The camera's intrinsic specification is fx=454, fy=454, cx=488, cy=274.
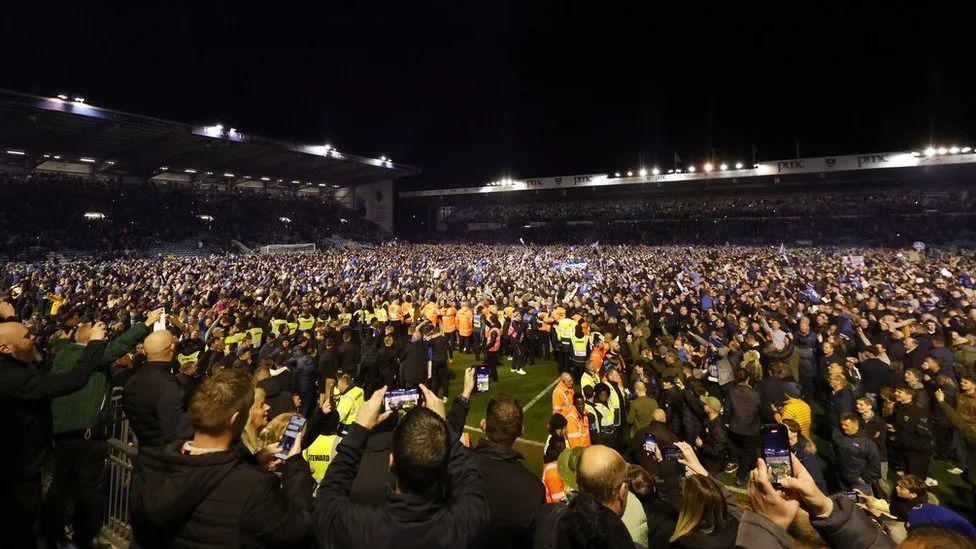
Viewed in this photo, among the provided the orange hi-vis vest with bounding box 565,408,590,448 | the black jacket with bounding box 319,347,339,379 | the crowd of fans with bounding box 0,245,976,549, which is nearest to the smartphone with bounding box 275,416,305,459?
the crowd of fans with bounding box 0,245,976,549

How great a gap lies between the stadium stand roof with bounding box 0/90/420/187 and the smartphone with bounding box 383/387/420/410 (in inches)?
1316

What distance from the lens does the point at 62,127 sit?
1105 inches

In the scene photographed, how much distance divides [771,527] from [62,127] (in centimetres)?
3932

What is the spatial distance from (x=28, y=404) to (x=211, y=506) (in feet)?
6.92

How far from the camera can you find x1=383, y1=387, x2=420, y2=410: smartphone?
279 cm

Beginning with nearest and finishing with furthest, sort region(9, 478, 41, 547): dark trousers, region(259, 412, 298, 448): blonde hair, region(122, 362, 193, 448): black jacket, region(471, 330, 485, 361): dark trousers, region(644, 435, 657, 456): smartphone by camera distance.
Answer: region(9, 478, 41, 547): dark trousers < region(259, 412, 298, 448): blonde hair < region(122, 362, 193, 448): black jacket < region(644, 435, 657, 456): smartphone < region(471, 330, 485, 361): dark trousers

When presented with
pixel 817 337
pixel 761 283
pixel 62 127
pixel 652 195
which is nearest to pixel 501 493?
pixel 817 337

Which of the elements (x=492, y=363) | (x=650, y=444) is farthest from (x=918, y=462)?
(x=492, y=363)

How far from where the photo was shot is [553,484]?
3637 mm

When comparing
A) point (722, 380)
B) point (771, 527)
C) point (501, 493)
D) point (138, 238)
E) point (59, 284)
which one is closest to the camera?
point (771, 527)

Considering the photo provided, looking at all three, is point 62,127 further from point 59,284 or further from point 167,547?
point 167,547

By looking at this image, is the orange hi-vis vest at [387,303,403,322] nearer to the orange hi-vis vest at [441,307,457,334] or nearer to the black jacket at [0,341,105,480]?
the orange hi-vis vest at [441,307,457,334]

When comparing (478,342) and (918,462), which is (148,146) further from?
(918,462)

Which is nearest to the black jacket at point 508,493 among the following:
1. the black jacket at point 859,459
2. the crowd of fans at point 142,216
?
the black jacket at point 859,459
